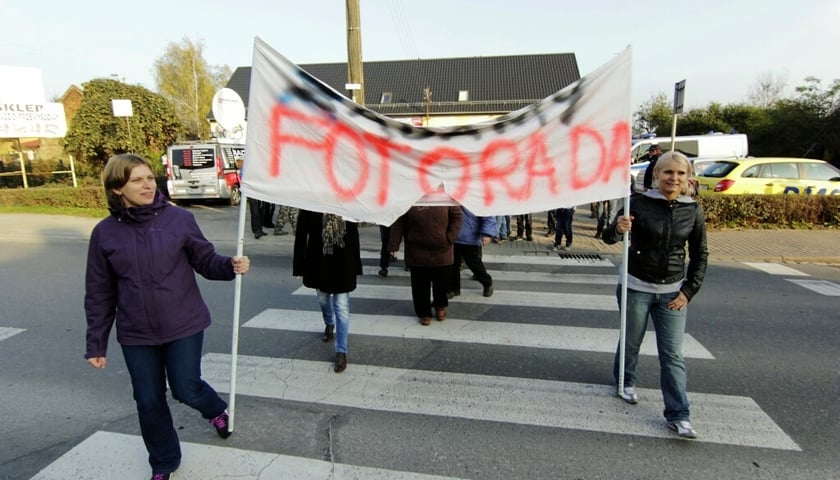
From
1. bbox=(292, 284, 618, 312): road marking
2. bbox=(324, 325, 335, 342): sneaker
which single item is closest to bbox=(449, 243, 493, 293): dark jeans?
bbox=(292, 284, 618, 312): road marking

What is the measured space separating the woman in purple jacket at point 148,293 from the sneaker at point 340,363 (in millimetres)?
1513

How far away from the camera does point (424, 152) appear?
3320 millimetres

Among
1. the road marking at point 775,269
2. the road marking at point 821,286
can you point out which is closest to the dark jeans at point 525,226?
the road marking at point 775,269

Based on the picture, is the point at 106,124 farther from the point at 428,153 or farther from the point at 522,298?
the point at 428,153

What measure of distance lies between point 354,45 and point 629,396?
30.4ft

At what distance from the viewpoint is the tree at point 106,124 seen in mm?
18438

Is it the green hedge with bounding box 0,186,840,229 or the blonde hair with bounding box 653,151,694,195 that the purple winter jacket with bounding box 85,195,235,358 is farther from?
the green hedge with bounding box 0,186,840,229

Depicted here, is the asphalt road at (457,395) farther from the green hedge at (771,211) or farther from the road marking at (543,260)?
the green hedge at (771,211)

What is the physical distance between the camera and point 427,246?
16.7 ft

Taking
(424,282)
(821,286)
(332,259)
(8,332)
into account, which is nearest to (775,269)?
(821,286)

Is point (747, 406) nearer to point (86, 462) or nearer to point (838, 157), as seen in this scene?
point (86, 462)

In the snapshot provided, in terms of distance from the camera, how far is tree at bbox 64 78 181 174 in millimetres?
18438

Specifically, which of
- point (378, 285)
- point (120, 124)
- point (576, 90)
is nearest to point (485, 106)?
point (120, 124)

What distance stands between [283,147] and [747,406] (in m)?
3.95
